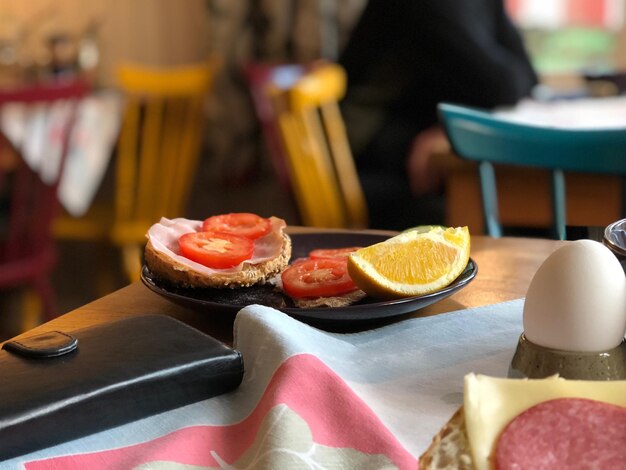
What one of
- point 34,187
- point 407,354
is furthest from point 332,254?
point 34,187

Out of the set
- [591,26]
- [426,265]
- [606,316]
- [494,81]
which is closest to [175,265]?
[426,265]

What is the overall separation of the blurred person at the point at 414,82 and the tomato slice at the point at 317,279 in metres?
1.62

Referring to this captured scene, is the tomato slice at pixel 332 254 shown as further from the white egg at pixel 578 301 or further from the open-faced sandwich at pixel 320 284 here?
the white egg at pixel 578 301

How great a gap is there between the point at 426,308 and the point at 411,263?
0.20 ft

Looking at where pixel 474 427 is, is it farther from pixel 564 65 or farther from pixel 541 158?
pixel 564 65

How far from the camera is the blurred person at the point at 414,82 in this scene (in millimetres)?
2447

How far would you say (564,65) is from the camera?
3.46m

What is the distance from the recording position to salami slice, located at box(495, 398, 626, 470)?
0.38 metres

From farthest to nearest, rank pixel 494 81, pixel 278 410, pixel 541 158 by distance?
pixel 494 81 < pixel 541 158 < pixel 278 410

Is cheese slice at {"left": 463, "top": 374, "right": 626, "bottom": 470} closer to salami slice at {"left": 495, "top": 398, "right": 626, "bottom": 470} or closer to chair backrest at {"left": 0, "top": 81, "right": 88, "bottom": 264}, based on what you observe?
salami slice at {"left": 495, "top": 398, "right": 626, "bottom": 470}

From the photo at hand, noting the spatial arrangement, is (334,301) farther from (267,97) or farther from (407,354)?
(267,97)

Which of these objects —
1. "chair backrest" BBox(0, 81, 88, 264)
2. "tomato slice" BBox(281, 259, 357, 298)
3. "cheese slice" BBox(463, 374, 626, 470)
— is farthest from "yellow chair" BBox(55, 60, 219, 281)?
"cheese slice" BBox(463, 374, 626, 470)

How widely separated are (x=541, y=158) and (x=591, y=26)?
91.4 inches

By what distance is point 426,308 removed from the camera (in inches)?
31.4
